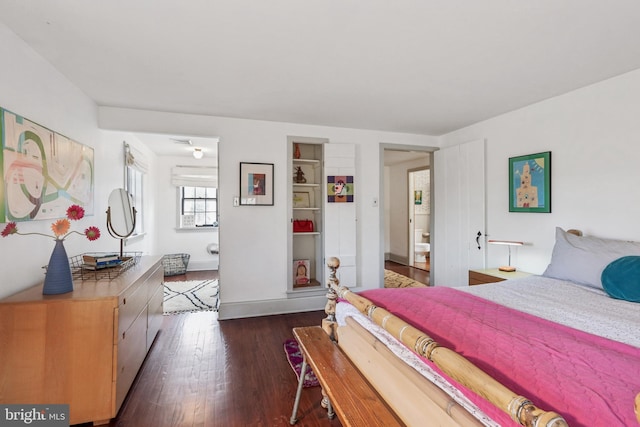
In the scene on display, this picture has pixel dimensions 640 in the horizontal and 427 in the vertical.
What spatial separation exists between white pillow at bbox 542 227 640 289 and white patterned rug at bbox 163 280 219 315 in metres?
3.79

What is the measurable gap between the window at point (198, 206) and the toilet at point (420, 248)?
454cm

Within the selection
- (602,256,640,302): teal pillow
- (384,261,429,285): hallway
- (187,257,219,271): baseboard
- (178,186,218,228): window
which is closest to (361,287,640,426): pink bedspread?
(602,256,640,302): teal pillow

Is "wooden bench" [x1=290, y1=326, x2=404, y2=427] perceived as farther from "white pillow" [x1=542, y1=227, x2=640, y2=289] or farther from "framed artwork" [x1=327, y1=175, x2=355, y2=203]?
"framed artwork" [x1=327, y1=175, x2=355, y2=203]

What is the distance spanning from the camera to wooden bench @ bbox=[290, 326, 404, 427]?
1.24m

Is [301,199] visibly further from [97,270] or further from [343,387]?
[343,387]

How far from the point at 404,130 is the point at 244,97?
7.66ft

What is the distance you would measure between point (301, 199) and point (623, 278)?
335 centimetres

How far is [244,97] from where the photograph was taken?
3066 millimetres

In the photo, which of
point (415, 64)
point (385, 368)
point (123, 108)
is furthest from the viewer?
point (123, 108)

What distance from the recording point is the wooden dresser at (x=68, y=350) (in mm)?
1728

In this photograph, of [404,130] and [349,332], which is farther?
[404,130]

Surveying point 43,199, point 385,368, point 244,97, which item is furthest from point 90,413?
point 244,97

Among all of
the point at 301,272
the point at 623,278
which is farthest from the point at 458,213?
the point at 301,272

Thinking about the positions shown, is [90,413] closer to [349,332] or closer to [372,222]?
[349,332]
